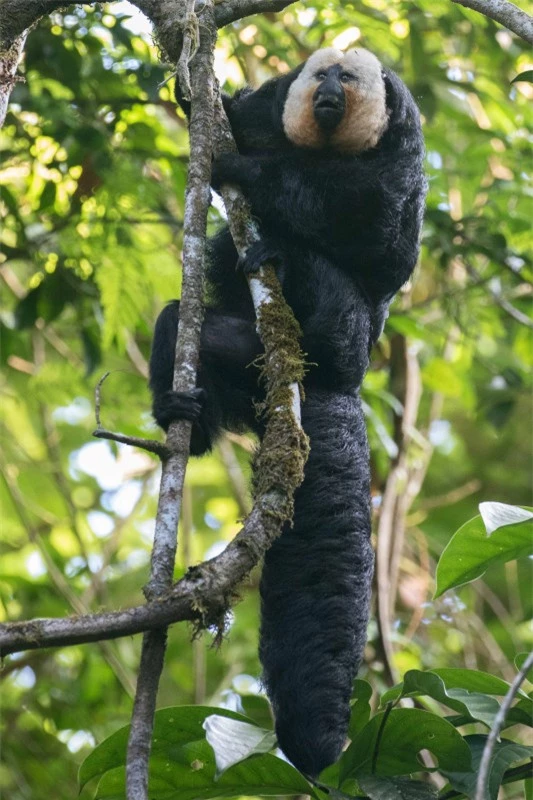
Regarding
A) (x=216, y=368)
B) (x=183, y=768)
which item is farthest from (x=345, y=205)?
(x=183, y=768)

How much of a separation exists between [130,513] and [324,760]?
4223 mm

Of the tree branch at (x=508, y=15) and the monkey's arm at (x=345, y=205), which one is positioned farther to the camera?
the monkey's arm at (x=345, y=205)

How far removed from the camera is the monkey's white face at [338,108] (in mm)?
4430

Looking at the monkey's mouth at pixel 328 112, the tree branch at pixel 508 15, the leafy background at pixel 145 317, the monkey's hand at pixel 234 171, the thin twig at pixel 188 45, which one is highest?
the tree branch at pixel 508 15

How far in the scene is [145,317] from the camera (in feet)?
20.9

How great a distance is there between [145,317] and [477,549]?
13.0ft

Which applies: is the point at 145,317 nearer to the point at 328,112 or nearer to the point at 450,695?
the point at 328,112

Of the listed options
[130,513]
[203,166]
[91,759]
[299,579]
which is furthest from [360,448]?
[130,513]

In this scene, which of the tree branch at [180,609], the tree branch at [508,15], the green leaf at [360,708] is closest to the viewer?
the tree branch at [180,609]

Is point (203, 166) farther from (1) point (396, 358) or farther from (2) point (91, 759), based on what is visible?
(1) point (396, 358)

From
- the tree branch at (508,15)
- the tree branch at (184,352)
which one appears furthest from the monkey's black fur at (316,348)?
the tree branch at (508,15)

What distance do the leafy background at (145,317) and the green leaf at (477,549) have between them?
220 cm

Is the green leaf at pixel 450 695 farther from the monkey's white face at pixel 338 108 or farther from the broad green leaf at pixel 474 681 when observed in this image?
the monkey's white face at pixel 338 108

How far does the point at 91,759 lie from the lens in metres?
2.95
